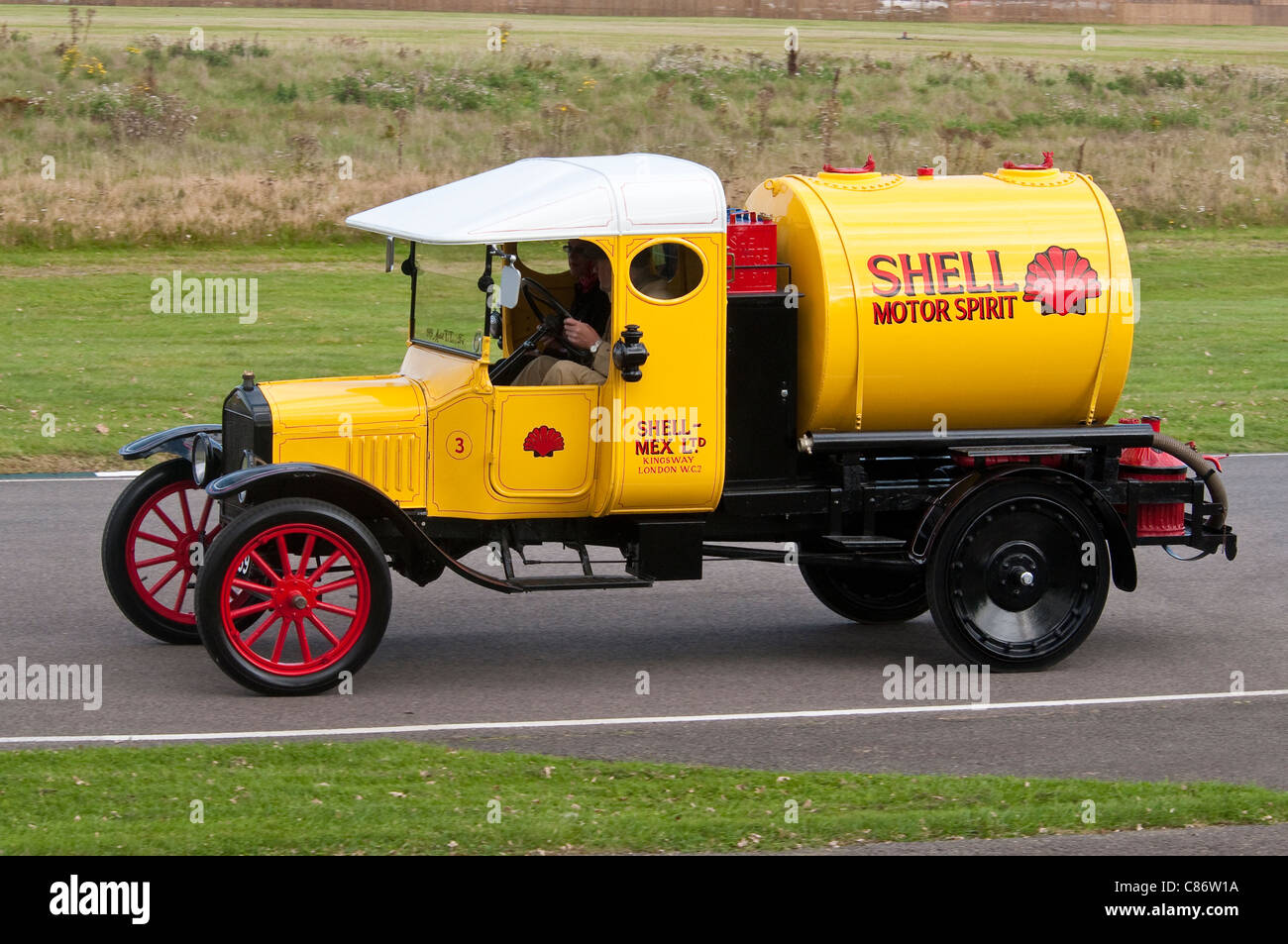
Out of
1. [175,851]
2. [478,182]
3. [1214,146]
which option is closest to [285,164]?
[1214,146]

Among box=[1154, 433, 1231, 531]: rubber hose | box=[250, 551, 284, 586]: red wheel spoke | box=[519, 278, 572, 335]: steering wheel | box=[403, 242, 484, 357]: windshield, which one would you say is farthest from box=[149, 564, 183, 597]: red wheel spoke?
box=[1154, 433, 1231, 531]: rubber hose

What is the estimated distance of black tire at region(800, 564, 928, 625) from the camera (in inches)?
411

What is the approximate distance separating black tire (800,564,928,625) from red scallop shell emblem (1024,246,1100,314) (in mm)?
1975

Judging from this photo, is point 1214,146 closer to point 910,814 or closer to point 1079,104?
point 1079,104

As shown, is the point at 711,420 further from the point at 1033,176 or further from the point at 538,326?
the point at 1033,176

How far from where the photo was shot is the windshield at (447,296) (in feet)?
30.1

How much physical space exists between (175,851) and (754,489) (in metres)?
3.87

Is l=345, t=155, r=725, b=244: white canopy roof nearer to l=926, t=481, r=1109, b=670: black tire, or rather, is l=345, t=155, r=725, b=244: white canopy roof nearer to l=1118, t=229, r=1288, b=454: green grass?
l=926, t=481, r=1109, b=670: black tire

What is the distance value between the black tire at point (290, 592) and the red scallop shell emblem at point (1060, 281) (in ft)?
11.8

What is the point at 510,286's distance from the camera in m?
8.69

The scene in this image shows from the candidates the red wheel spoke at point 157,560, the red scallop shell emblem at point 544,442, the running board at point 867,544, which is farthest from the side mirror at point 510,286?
the red wheel spoke at point 157,560

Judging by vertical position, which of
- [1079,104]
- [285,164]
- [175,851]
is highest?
[1079,104]

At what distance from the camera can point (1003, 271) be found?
9125 millimetres

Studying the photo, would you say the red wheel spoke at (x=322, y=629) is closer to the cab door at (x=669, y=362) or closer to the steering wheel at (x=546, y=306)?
the cab door at (x=669, y=362)
